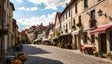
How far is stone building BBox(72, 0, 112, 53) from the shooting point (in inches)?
505

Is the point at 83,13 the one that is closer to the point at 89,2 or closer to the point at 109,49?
the point at 89,2

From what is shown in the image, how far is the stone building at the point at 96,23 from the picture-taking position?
12.8m

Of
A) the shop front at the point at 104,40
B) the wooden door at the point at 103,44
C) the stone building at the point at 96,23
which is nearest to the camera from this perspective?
the shop front at the point at 104,40

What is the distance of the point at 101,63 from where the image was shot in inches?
375

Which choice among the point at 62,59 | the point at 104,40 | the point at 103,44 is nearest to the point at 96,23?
the point at 104,40

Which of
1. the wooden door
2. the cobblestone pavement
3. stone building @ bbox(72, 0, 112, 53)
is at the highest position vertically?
stone building @ bbox(72, 0, 112, 53)

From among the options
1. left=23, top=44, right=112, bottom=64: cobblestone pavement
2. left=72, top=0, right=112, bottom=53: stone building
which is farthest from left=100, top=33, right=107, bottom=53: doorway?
left=23, top=44, right=112, bottom=64: cobblestone pavement

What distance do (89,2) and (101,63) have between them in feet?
35.1

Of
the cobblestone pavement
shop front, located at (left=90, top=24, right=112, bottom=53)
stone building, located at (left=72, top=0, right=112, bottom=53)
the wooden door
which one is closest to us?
the cobblestone pavement

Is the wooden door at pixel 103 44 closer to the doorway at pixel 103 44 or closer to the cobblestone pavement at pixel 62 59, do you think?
the doorway at pixel 103 44

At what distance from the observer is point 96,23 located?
15.5 m

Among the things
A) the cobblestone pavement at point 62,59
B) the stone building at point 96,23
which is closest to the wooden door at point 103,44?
the stone building at point 96,23

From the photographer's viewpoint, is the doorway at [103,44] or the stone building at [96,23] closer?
the stone building at [96,23]

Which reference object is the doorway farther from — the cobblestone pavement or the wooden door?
the cobblestone pavement
